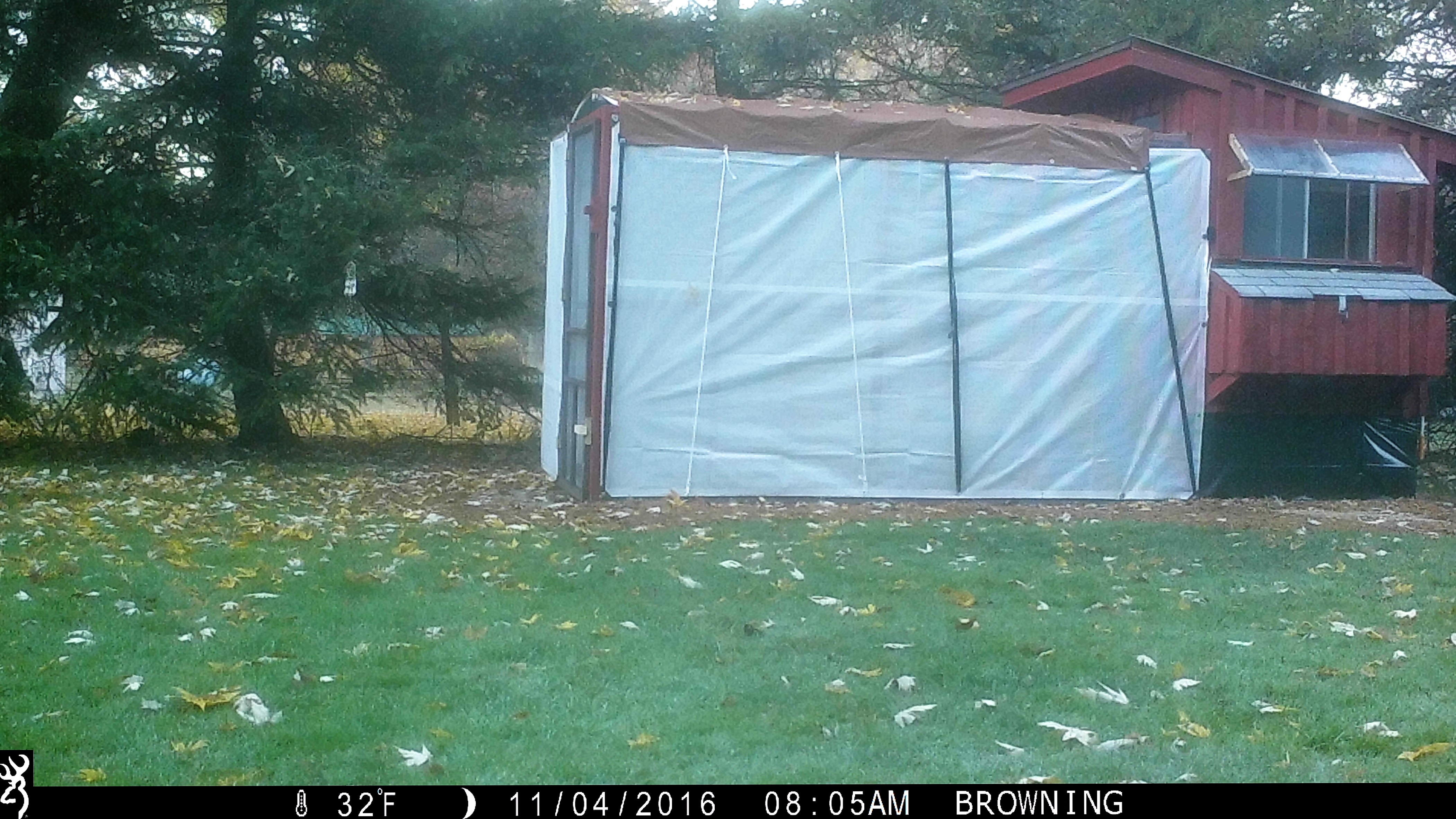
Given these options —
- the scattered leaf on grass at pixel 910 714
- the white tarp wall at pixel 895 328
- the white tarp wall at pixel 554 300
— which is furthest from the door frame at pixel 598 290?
the scattered leaf on grass at pixel 910 714

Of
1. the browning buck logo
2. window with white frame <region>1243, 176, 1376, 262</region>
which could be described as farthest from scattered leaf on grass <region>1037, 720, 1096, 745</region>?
window with white frame <region>1243, 176, 1376, 262</region>

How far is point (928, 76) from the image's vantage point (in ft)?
62.7

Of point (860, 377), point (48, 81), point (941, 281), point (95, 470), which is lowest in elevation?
point (95, 470)

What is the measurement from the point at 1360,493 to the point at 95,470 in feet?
36.0

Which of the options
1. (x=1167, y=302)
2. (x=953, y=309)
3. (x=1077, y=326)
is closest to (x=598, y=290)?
(x=953, y=309)

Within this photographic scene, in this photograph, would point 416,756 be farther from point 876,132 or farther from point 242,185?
point 242,185

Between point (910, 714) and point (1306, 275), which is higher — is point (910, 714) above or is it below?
below

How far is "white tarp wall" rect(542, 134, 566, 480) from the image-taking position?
39.8 feet

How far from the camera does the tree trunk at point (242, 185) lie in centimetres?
1438

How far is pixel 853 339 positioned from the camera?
1120 centimetres

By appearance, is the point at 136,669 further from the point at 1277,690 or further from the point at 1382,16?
the point at 1382,16

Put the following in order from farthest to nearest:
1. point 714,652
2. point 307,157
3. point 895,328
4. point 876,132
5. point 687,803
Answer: point 307,157 < point 895,328 < point 876,132 < point 714,652 < point 687,803

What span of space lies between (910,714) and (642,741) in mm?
940

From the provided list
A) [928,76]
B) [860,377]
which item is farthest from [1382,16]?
[860,377]
